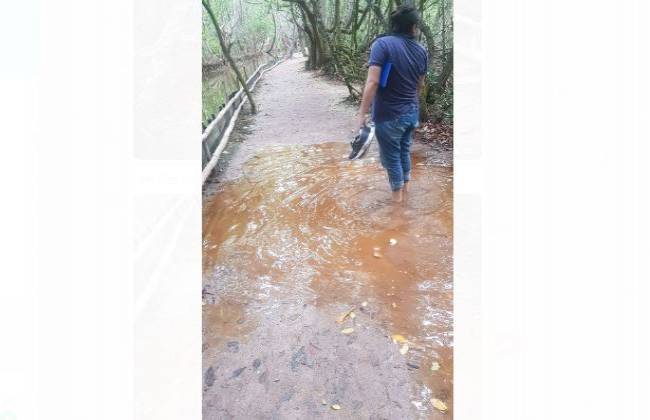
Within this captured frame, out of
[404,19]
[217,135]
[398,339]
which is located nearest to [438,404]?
[398,339]

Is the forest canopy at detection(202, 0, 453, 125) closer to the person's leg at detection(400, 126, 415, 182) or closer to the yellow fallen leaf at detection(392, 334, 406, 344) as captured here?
the person's leg at detection(400, 126, 415, 182)

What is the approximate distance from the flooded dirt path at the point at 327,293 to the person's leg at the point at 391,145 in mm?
367

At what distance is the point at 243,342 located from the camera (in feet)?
9.07

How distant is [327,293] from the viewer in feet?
10.6

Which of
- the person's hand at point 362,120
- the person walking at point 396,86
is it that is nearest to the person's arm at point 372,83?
the person walking at point 396,86

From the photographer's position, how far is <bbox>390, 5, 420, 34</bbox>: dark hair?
388 cm

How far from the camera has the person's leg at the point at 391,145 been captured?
4.20 meters

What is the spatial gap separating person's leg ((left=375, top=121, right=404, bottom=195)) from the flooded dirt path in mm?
367
